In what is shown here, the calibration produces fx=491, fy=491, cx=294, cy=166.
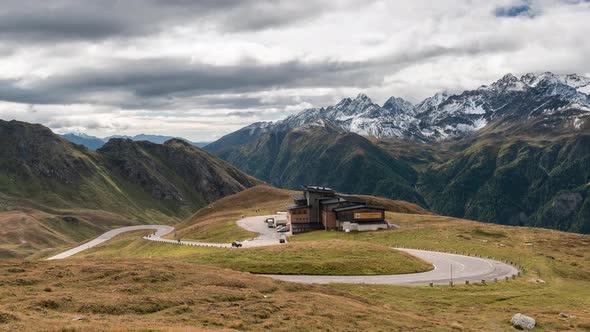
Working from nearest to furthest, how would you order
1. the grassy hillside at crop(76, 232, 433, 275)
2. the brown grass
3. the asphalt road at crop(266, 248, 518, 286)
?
the brown grass
the asphalt road at crop(266, 248, 518, 286)
the grassy hillside at crop(76, 232, 433, 275)

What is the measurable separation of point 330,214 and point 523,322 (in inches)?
3303

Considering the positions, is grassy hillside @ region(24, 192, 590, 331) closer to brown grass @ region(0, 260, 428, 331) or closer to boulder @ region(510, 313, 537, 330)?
brown grass @ region(0, 260, 428, 331)

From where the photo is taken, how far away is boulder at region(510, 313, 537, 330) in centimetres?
4728

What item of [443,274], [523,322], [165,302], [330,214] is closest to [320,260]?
[443,274]

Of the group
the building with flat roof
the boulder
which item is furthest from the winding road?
the building with flat roof

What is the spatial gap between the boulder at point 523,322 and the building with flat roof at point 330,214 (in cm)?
7408

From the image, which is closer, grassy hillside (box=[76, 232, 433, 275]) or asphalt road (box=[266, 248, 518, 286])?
asphalt road (box=[266, 248, 518, 286])

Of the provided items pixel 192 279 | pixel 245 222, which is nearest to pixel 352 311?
pixel 192 279

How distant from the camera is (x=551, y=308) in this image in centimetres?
5638

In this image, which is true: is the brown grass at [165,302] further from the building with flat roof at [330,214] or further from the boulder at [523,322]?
the building with flat roof at [330,214]

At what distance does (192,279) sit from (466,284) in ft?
126

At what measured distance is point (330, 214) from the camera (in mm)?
130500

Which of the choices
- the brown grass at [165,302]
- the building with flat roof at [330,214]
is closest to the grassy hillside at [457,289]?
the brown grass at [165,302]

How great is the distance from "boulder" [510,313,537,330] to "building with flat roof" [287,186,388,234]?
2917 inches
